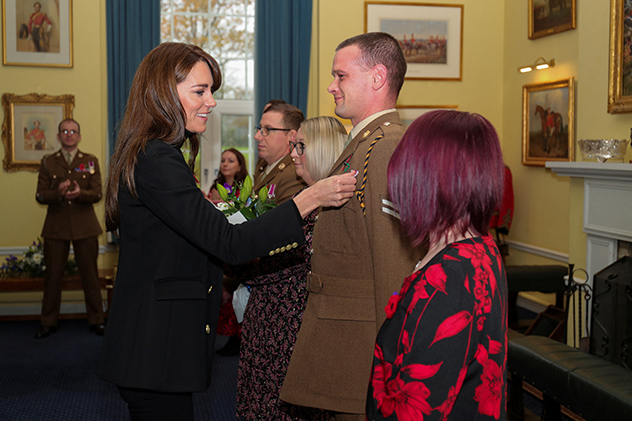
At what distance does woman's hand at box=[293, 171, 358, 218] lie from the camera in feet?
5.82

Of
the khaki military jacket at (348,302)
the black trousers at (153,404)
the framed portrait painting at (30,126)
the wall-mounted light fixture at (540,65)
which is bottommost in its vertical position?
the black trousers at (153,404)

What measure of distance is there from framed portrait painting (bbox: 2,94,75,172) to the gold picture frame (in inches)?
211

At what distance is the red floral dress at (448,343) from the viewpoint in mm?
1135

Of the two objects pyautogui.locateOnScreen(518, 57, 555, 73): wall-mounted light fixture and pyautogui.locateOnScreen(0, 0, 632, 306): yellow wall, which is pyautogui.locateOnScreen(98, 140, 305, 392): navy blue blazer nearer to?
pyautogui.locateOnScreen(0, 0, 632, 306): yellow wall

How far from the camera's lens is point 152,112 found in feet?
5.59

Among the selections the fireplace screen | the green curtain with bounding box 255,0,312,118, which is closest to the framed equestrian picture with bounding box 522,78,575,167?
the fireplace screen

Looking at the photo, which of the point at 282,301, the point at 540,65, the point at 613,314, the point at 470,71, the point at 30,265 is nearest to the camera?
the point at 282,301

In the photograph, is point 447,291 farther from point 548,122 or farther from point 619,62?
point 548,122

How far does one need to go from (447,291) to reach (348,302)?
33.8 inches

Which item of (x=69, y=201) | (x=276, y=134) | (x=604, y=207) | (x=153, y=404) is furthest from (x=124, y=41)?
(x=153, y=404)

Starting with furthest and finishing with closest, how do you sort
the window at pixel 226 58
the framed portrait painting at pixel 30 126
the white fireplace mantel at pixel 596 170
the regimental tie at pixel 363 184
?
the window at pixel 226 58 → the framed portrait painting at pixel 30 126 → the white fireplace mantel at pixel 596 170 → the regimental tie at pixel 363 184

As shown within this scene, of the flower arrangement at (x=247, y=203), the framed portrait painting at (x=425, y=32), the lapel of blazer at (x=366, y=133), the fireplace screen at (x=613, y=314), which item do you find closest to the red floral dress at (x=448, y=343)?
the lapel of blazer at (x=366, y=133)

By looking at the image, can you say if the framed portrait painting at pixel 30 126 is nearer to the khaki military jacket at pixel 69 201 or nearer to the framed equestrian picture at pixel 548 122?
the khaki military jacket at pixel 69 201

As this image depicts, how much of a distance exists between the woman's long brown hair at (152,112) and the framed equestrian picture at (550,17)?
17.4 feet
